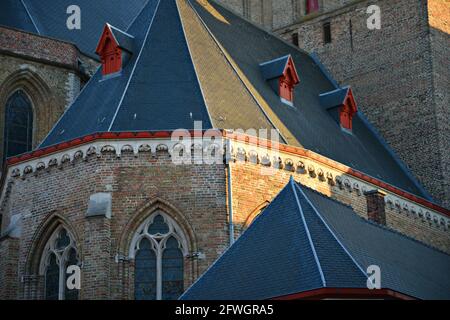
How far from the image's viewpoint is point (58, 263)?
2103 cm

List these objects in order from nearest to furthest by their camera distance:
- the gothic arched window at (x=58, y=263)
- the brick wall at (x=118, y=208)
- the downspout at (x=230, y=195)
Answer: the brick wall at (x=118, y=208) < the downspout at (x=230, y=195) < the gothic arched window at (x=58, y=263)

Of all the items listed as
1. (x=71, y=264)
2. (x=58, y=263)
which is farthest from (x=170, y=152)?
(x=58, y=263)

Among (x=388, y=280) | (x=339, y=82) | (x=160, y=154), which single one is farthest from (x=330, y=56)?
(x=388, y=280)

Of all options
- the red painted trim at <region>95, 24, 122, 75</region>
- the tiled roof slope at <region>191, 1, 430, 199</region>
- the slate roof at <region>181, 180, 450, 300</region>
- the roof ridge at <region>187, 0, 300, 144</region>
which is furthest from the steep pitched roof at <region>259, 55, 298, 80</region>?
the slate roof at <region>181, 180, 450, 300</region>

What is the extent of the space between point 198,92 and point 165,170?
2257mm

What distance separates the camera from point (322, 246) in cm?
1661

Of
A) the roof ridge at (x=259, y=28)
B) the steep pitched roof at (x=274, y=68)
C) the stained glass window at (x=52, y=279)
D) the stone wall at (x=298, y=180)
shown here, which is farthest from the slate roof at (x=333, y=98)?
the stained glass window at (x=52, y=279)

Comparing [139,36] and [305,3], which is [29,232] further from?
[305,3]

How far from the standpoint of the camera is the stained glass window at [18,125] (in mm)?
27562

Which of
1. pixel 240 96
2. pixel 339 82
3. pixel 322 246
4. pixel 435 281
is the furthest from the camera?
pixel 339 82

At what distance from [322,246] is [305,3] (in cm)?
1763

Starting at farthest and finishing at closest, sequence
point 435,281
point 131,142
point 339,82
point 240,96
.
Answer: point 339,82, point 240,96, point 131,142, point 435,281

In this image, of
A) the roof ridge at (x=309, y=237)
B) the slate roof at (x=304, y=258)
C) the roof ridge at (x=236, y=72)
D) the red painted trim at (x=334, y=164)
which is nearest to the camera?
the roof ridge at (x=309, y=237)

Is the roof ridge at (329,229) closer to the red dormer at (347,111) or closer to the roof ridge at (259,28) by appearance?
the red dormer at (347,111)
